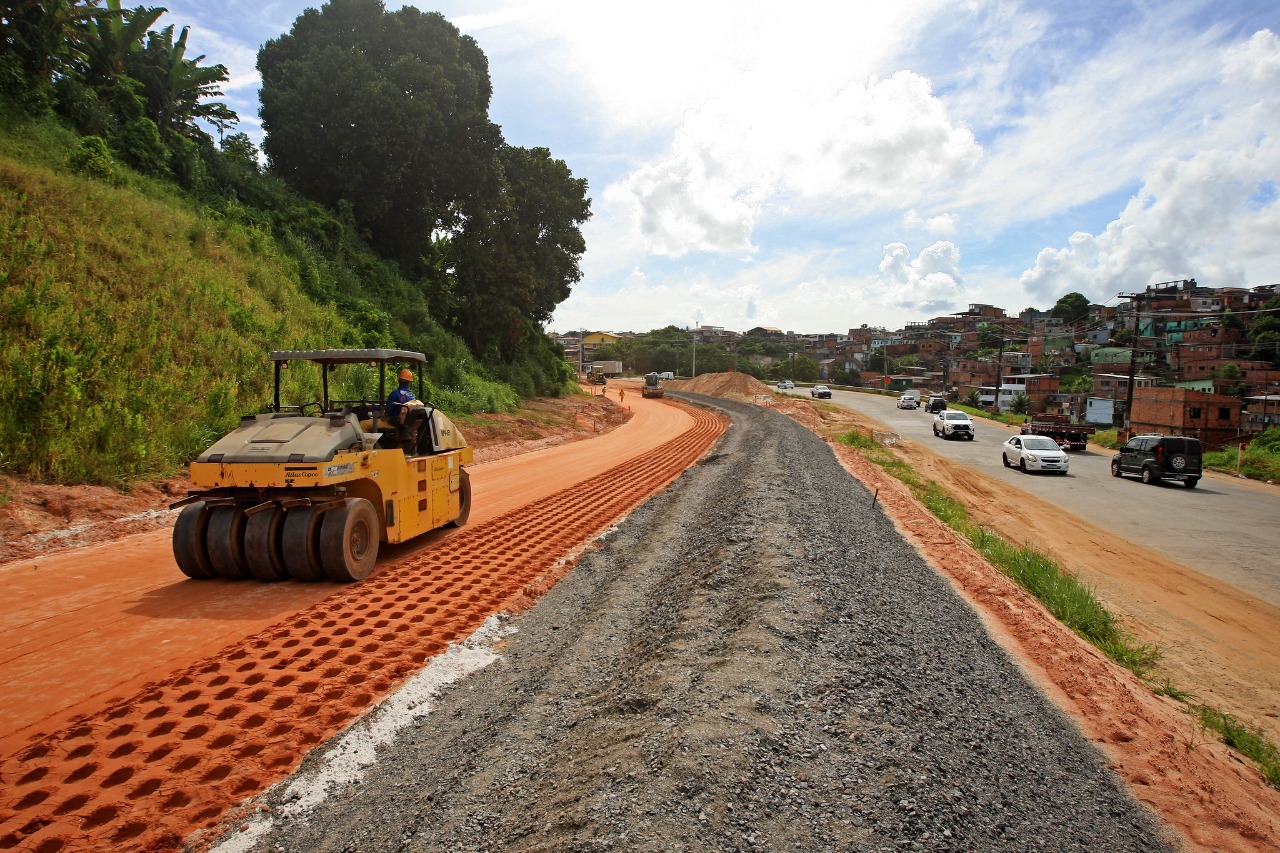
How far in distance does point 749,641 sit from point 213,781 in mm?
3905

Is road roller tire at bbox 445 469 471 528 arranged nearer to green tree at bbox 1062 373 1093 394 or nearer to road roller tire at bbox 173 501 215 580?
road roller tire at bbox 173 501 215 580

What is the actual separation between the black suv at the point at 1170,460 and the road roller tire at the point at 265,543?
28.4 metres

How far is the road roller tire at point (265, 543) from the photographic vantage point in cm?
720

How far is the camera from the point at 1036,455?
26562 mm

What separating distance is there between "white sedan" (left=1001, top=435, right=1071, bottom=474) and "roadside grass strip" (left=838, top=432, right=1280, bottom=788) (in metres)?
13.6

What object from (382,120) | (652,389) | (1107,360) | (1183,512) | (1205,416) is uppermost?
(382,120)

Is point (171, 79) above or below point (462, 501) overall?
above

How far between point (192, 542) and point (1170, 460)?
96.8ft

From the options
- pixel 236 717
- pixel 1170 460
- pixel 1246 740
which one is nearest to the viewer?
pixel 236 717

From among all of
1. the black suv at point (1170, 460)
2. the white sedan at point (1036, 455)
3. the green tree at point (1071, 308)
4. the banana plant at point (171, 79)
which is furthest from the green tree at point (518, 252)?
the green tree at point (1071, 308)

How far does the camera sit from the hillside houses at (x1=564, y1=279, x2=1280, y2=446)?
37594 millimetres

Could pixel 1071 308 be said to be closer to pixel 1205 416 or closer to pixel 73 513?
pixel 1205 416

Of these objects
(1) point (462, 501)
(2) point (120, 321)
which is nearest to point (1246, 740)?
(1) point (462, 501)

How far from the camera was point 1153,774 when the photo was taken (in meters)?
4.42
